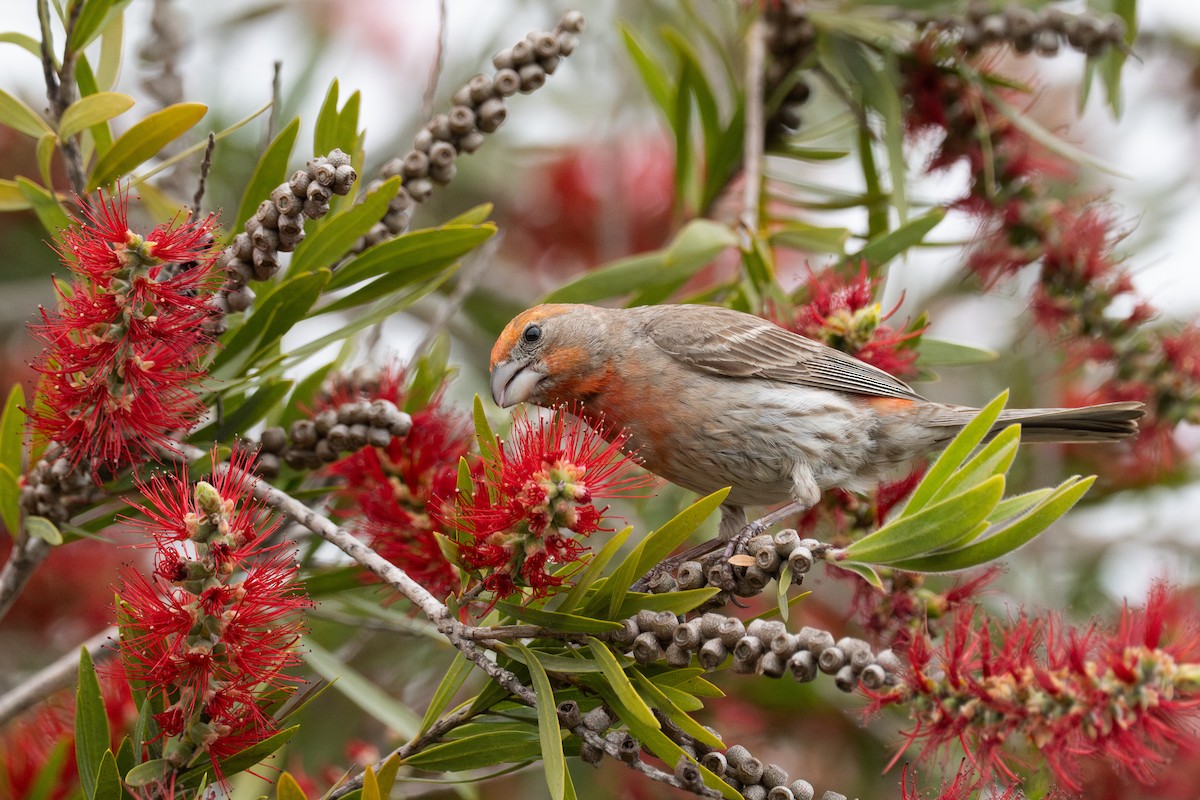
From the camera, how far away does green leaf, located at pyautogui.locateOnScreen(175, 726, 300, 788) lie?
2.00 meters

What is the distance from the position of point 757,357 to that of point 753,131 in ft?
2.57

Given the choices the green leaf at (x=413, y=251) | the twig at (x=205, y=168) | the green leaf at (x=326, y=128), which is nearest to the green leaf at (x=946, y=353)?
A: the green leaf at (x=413, y=251)

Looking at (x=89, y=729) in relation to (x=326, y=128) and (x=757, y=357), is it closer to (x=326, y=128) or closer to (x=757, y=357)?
(x=326, y=128)

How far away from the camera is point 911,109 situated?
398 centimetres

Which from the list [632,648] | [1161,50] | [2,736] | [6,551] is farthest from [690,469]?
[1161,50]

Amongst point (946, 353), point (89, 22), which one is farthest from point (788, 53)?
point (89, 22)

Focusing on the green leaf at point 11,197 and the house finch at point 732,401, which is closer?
the green leaf at point 11,197

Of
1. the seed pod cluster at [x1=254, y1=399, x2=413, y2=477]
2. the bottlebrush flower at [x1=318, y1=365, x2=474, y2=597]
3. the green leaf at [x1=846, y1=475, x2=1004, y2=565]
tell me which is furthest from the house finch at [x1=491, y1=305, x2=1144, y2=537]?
the green leaf at [x1=846, y1=475, x2=1004, y2=565]

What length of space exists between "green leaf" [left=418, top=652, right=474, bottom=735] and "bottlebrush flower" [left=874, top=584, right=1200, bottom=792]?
32.4 inches

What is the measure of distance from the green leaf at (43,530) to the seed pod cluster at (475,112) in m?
0.92

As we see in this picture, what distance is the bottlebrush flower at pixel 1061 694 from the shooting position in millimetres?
1971

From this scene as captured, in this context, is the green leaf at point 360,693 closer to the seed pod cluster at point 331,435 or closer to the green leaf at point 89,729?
the seed pod cluster at point 331,435

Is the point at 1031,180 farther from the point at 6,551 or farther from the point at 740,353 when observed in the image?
the point at 6,551

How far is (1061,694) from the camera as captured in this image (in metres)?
1.98
